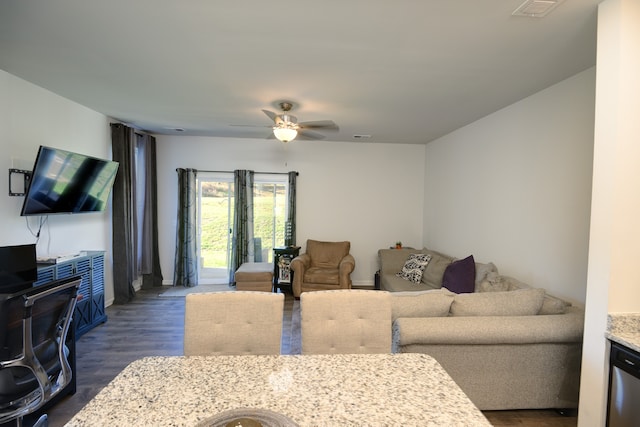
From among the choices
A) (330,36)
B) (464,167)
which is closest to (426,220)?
(464,167)

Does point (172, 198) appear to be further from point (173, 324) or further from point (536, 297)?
point (536, 297)

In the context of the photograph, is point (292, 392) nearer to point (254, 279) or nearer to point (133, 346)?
point (133, 346)

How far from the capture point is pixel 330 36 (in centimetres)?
196

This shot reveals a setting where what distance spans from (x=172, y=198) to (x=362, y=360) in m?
5.04

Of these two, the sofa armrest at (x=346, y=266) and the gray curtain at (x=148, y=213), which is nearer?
the sofa armrest at (x=346, y=266)

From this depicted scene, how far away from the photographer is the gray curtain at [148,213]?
487 cm

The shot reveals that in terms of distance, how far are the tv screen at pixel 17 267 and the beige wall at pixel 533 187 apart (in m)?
4.58

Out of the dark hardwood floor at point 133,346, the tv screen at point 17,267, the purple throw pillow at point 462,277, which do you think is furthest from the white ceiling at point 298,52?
the dark hardwood floor at point 133,346

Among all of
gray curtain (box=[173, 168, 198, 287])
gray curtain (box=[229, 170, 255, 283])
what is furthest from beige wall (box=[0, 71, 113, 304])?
gray curtain (box=[229, 170, 255, 283])

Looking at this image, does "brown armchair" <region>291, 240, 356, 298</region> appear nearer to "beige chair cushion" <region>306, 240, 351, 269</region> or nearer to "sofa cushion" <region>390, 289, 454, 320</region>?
"beige chair cushion" <region>306, 240, 351, 269</region>

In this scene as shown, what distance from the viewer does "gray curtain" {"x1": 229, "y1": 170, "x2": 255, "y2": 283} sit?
5.23 meters

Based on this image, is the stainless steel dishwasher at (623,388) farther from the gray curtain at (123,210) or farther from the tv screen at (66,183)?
the gray curtain at (123,210)

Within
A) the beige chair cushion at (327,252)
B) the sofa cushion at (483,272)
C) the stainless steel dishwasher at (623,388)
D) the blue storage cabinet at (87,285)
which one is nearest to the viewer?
the stainless steel dishwasher at (623,388)

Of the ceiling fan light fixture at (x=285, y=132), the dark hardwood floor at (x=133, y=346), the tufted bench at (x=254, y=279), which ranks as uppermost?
the ceiling fan light fixture at (x=285, y=132)
